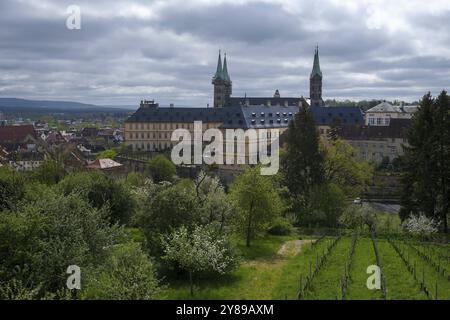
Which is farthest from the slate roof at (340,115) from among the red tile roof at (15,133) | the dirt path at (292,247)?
the dirt path at (292,247)

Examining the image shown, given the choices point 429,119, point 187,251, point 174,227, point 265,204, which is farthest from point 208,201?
point 429,119

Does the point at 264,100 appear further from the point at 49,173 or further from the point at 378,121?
the point at 49,173

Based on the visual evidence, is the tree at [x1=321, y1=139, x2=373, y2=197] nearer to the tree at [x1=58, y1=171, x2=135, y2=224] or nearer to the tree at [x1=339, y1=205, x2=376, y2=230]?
the tree at [x1=339, y1=205, x2=376, y2=230]

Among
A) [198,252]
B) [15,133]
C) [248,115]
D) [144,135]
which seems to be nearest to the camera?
[198,252]

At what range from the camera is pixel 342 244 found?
3219cm

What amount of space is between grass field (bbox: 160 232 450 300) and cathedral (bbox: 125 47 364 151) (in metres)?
55.7

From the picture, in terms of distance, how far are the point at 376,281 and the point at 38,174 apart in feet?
105

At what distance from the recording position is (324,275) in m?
24.3

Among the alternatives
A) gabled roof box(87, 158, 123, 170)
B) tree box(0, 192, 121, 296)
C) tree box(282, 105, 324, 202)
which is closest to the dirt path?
tree box(0, 192, 121, 296)

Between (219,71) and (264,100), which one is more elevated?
(219,71)

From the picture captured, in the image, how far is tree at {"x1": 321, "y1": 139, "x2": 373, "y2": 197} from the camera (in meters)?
48.1

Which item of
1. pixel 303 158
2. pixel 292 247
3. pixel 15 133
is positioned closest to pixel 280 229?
pixel 292 247

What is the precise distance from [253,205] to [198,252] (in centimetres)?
1008

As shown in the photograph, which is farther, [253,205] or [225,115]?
[225,115]
